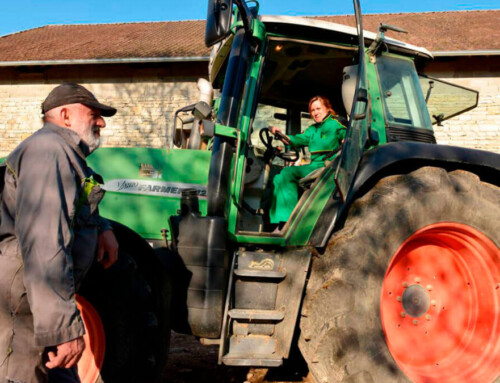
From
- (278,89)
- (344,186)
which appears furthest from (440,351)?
(278,89)

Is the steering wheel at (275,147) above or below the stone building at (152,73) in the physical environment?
below

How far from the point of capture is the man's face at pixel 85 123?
2.09 meters

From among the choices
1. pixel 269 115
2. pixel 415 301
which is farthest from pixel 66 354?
pixel 269 115

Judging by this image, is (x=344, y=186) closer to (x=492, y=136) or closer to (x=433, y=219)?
(x=433, y=219)

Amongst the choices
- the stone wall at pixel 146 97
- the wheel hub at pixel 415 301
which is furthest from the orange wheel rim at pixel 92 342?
the stone wall at pixel 146 97

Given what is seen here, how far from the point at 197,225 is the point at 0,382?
1353 mm

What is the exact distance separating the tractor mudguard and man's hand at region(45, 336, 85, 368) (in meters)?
1.56

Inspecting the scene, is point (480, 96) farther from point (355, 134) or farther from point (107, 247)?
point (107, 247)

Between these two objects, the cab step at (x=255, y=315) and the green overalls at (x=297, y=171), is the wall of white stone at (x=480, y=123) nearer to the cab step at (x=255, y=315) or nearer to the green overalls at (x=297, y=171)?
the green overalls at (x=297, y=171)

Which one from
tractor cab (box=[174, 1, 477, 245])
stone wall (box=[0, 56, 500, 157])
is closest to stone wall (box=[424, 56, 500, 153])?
stone wall (box=[0, 56, 500, 157])

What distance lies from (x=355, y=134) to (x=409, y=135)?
686mm

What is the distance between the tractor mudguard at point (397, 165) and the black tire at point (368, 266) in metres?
0.08

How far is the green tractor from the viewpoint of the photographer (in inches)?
107

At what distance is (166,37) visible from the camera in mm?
15656
